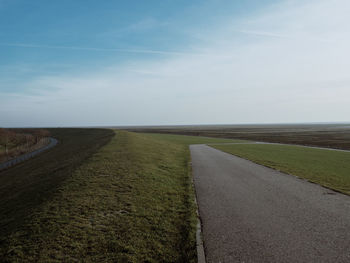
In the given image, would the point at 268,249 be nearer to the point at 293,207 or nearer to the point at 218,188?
the point at 293,207

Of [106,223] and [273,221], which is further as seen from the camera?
[273,221]

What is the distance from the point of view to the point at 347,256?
5766 mm

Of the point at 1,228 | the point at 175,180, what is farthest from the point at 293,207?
the point at 1,228

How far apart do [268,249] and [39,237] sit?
7231 mm

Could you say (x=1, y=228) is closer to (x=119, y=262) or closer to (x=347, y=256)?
(x=119, y=262)

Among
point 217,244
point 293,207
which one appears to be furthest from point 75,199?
point 293,207

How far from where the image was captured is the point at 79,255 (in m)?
5.95

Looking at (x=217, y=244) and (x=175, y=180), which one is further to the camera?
(x=175, y=180)

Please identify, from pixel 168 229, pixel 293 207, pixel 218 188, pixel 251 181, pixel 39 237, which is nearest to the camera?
pixel 39 237

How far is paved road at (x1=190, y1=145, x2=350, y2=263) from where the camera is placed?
5945mm

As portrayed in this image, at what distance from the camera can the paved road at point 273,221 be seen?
5.95 metres

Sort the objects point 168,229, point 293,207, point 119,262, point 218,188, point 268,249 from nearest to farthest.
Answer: point 119,262
point 268,249
point 168,229
point 293,207
point 218,188

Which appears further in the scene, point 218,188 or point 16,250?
point 218,188

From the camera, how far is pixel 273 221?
791cm
